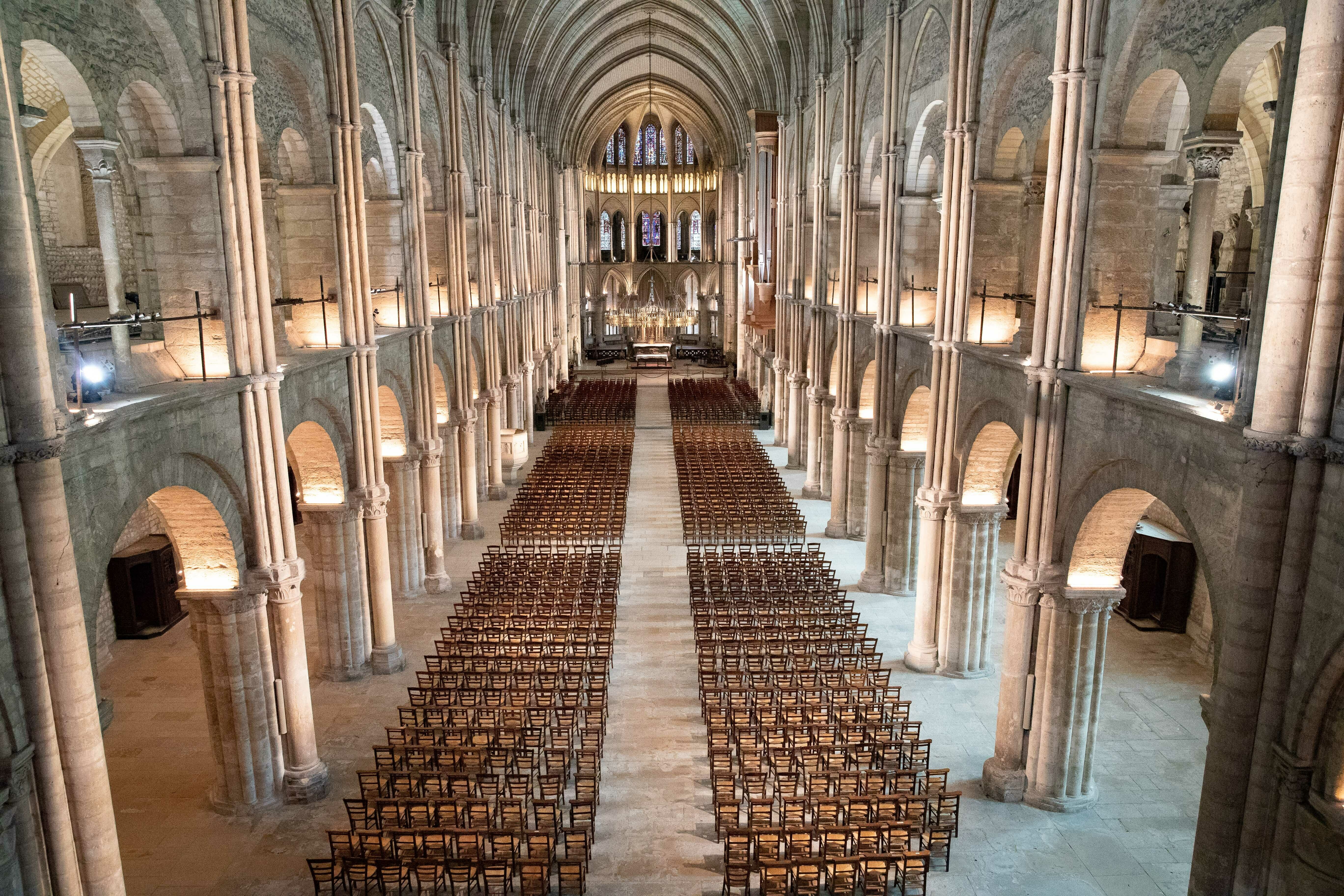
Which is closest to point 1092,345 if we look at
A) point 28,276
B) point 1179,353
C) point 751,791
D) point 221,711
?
point 1179,353

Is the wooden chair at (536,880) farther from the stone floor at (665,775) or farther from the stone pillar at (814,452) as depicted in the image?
the stone pillar at (814,452)

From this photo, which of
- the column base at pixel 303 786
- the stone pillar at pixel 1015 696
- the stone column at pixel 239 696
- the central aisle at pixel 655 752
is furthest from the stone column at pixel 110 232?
the stone pillar at pixel 1015 696

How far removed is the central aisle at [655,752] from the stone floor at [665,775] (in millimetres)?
33

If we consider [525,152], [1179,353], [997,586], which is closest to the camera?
[1179,353]

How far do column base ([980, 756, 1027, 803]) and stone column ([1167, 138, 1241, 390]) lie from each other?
6097 millimetres

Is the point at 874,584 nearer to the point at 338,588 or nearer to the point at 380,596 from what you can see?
the point at 380,596

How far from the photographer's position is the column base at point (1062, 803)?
41.8 ft

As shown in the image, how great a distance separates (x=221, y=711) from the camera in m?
12.5

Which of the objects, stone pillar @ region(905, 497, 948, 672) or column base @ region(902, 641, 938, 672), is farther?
column base @ region(902, 641, 938, 672)

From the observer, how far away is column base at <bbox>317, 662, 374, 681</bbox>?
17.2 metres

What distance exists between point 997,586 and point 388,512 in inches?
600

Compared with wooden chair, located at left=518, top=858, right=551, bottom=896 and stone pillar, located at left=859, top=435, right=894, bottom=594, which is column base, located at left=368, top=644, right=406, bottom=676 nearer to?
wooden chair, located at left=518, top=858, right=551, bottom=896

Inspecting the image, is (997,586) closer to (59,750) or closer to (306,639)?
(306,639)

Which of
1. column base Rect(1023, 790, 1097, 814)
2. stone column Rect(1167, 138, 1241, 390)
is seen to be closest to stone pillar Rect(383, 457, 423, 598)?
column base Rect(1023, 790, 1097, 814)
